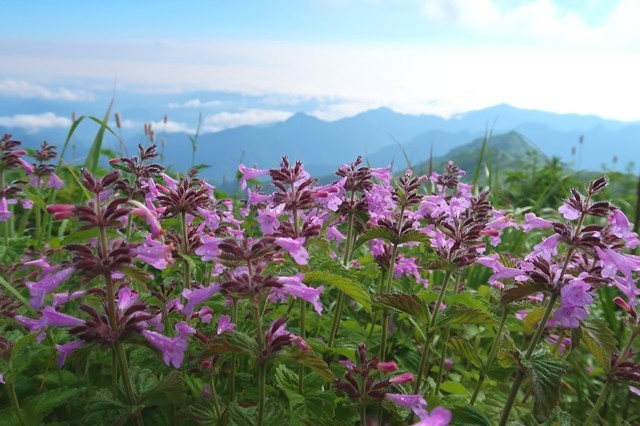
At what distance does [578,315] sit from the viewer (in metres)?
1.97

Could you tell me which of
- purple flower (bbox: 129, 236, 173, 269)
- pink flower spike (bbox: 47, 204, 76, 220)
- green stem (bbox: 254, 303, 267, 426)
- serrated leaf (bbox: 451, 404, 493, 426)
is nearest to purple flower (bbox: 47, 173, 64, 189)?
pink flower spike (bbox: 47, 204, 76, 220)

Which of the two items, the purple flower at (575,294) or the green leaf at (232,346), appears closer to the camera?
the green leaf at (232,346)

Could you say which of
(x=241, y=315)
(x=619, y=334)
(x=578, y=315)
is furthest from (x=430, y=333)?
(x=619, y=334)

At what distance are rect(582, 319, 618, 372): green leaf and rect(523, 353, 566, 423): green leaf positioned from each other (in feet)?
0.96

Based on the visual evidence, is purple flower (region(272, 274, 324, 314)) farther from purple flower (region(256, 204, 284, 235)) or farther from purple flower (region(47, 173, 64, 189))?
purple flower (region(47, 173, 64, 189))

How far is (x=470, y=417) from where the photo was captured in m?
2.23

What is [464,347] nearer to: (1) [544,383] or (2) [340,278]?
(1) [544,383]

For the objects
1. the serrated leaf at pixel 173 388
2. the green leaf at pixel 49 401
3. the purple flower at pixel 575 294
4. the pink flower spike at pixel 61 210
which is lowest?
the green leaf at pixel 49 401

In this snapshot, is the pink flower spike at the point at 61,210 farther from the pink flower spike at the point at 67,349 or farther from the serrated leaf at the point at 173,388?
the serrated leaf at the point at 173,388

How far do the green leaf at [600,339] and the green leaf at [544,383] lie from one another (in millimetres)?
293

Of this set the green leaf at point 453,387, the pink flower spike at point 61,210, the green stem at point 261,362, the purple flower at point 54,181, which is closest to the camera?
the pink flower spike at point 61,210

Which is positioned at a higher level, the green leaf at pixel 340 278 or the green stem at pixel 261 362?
the green leaf at pixel 340 278

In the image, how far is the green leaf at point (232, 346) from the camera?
1.74 meters

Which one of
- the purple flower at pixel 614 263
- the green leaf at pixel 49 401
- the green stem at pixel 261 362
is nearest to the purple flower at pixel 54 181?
the green leaf at pixel 49 401
